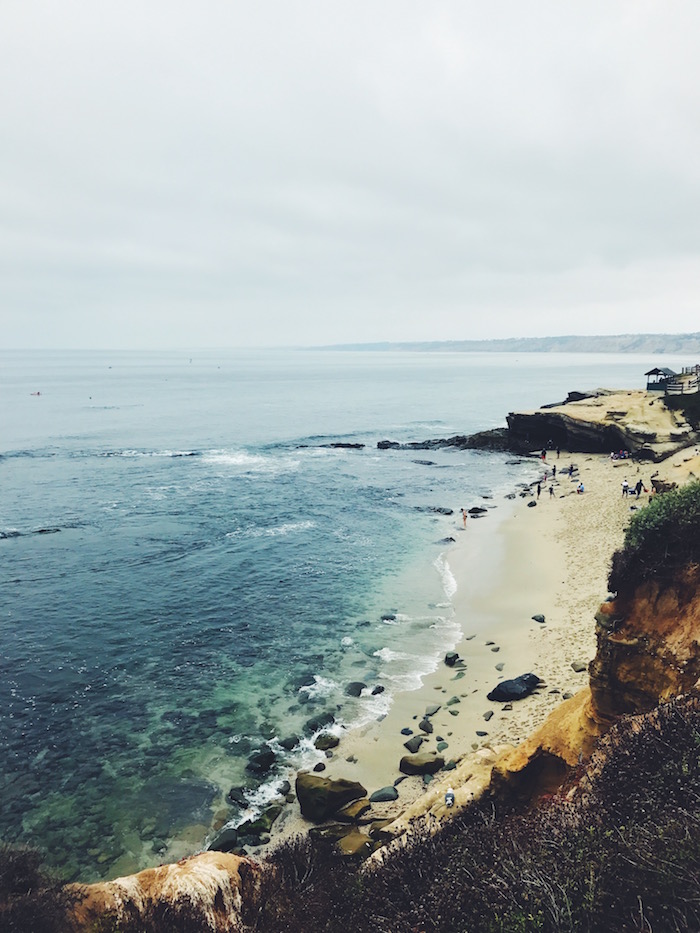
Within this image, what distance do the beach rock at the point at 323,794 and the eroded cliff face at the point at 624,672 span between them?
484 cm

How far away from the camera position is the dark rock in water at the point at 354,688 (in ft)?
70.8

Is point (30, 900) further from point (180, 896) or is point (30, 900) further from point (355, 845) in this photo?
point (355, 845)

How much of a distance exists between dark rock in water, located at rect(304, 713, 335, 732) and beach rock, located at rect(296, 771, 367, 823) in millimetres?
→ 3058

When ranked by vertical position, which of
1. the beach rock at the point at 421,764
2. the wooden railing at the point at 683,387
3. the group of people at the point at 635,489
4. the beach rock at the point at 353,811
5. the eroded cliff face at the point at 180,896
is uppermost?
the wooden railing at the point at 683,387

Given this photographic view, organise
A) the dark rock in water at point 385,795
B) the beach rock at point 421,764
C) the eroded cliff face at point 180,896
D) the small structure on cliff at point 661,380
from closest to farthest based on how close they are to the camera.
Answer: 1. the eroded cliff face at point 180,896
2. the dark rock in water at point 385,795
3. the beach rock at point 421,764
4. the small structure on cliff at point 661,380

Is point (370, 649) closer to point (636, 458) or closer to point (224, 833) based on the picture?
point (224, 833)

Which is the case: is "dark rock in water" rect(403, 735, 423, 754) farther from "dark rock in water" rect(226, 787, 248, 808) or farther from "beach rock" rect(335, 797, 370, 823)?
"dark rock in water" rect(226, 787, 248, 808)

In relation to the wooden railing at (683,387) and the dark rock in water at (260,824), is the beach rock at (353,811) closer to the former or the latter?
the dark rock in water at (260,824)

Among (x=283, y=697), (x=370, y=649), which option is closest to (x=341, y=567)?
(x=370, y=649)

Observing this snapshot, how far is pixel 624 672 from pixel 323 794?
357 inches

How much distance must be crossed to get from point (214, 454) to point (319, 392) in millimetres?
88040

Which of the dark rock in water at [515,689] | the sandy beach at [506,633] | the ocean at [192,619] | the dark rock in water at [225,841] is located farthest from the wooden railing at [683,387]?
the dark rock in water at [225,841]

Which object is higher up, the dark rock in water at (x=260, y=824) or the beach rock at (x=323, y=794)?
the beach rock at (x=323, y=794)

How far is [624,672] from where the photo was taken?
A: 42.1ft
